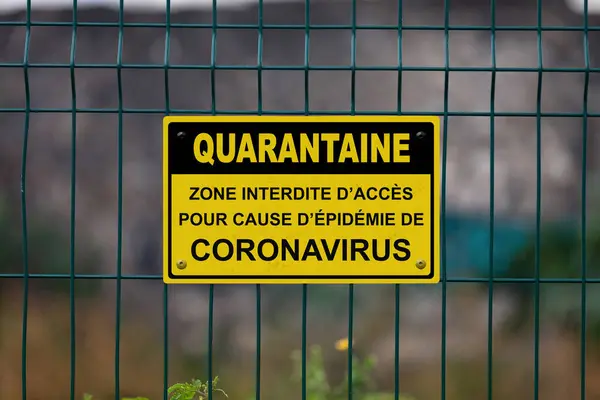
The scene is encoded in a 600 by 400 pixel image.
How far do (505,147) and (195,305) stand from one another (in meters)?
1.78

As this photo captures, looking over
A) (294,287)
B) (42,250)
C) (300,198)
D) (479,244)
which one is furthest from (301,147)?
(42,250)

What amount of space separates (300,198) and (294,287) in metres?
2.12

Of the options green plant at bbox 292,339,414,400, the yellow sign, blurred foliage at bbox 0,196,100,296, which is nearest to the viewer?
the yellow sign

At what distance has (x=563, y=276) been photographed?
3830 millimetres

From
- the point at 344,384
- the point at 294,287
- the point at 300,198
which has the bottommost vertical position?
the point at 344,384

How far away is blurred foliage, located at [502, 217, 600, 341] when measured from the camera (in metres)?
3.80

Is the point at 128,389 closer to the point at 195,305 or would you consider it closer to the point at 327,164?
the point at 195,305

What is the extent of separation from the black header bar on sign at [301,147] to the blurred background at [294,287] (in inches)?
70.5

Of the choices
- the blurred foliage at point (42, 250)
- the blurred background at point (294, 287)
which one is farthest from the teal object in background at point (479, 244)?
the blurred foliage at point (42, 250)

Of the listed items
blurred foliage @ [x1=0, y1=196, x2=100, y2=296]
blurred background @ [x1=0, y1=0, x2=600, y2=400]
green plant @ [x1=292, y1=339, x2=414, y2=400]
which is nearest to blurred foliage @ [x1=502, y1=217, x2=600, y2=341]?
blurred background @ [x1=0, y1=0, x2=600, y2=400]

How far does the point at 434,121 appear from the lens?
1.88m

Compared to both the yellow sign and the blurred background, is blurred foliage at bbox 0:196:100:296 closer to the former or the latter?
the blurred background

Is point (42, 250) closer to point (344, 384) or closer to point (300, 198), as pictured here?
point (344, 384)

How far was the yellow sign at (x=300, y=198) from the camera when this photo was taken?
1.88 meters
